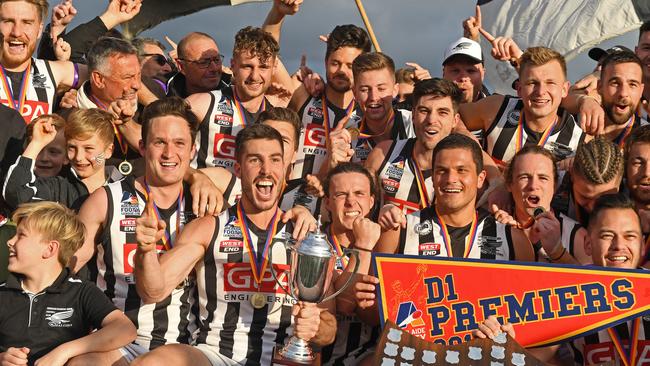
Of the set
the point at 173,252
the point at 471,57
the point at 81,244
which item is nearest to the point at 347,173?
the point at 173,252

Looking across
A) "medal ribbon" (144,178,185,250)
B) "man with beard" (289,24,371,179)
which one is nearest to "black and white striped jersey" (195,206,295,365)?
"medal ribbon" (144,178,185,250)

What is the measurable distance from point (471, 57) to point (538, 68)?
106cm

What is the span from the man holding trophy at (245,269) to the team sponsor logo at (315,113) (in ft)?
4.95

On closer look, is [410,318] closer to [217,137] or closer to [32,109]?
[217,137]

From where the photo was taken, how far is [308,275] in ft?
15.4

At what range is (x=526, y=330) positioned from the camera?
15.8 ft

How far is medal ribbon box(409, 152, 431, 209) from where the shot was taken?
601 centimetres

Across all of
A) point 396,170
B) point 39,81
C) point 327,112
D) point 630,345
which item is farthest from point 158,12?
point 630,345

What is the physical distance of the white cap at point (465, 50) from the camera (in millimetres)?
7332

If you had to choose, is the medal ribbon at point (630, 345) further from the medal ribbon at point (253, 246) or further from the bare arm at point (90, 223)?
the bare arm at point (90, 223)

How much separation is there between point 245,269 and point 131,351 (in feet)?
2.55

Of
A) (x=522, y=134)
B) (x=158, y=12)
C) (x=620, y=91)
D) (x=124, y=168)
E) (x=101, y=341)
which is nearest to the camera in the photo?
(x=101, y=341)

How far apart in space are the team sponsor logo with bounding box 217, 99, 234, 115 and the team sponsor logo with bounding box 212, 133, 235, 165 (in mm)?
172

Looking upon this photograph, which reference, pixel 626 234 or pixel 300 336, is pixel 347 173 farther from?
pixel 626 234
